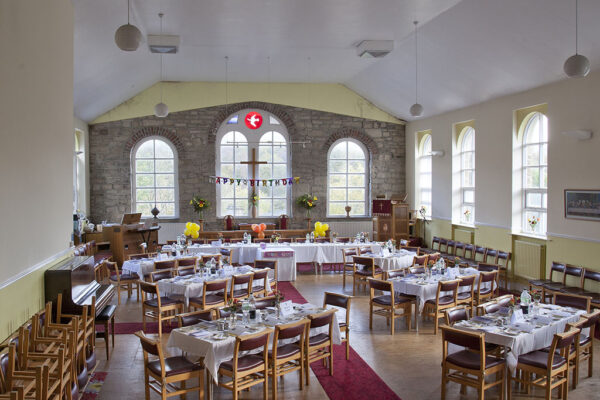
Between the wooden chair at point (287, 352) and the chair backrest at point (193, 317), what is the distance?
3.04 ft

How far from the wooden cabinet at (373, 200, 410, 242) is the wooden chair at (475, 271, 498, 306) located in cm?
611

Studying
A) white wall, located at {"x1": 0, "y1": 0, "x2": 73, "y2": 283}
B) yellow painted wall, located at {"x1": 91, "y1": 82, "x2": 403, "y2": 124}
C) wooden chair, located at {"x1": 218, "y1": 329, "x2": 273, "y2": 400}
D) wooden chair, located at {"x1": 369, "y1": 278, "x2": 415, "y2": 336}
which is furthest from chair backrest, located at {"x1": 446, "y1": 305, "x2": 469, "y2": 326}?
yellow painted wall, located at {"x1": 91, "y1": 82, "x2": 403, "y2": 124}

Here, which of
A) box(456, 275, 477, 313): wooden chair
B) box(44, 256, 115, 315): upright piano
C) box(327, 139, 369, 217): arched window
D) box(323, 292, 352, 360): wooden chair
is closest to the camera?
box(44, 256, 115, 315): upright piano

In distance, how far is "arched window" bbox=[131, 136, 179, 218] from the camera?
55.3ft

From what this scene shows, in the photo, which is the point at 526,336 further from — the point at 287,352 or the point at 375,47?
the point at 375,47

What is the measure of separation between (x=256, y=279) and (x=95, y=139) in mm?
9467

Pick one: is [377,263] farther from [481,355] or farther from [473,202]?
[481,355]

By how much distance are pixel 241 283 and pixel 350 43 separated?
669cm

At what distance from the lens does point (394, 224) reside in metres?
15.6

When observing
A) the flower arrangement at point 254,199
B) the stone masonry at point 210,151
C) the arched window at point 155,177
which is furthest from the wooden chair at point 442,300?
the arched window at point 155,177

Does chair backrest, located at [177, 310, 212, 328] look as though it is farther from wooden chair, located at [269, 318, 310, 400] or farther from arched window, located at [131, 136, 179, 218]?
arched window, located at [131, 136, 179, 218]

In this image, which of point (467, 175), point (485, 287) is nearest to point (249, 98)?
point (467, 175)

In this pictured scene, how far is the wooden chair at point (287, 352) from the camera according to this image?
18.7 ft

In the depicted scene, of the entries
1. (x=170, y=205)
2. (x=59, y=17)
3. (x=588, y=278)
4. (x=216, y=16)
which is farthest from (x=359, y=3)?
(x=170, y=205)
